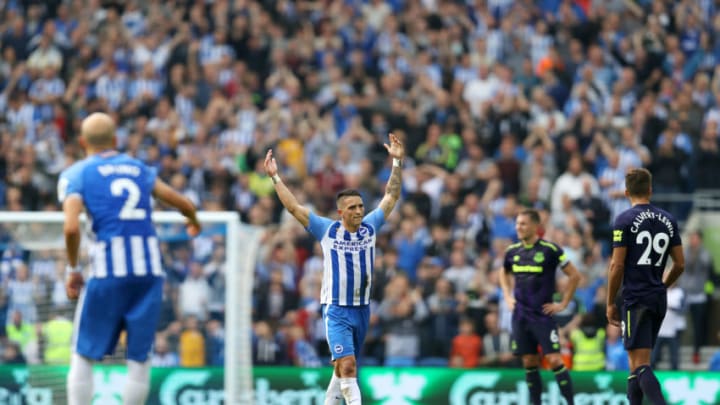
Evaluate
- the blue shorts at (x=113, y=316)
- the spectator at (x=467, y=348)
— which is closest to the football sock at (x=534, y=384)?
the spectator at (x=467, y=348)

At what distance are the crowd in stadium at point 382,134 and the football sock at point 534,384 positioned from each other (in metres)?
3.26

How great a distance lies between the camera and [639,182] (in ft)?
34.6

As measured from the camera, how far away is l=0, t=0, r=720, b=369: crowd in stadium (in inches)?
661

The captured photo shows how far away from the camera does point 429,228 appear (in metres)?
19.1

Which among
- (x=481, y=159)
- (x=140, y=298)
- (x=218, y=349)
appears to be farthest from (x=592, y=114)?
(x=140, y=298)

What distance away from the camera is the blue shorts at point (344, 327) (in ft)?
36.5

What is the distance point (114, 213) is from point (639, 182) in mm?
4231

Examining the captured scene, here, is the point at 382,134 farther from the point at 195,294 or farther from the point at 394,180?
the point at 394,180

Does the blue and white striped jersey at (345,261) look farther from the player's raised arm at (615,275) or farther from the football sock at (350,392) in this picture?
the player's raised arm at (615,275)

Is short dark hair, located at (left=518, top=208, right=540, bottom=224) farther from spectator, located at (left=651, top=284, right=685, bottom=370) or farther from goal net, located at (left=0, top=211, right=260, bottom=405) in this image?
spectator, located at (left=651, top=284, right=685, bottom=370)

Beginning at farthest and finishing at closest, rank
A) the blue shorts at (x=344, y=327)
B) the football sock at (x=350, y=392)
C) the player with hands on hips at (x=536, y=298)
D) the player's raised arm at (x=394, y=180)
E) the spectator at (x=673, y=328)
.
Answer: the spectator at (x=673, y=328)
the player with hands on hips at (x=536, y=298)
the player's raised arm at (x=394, y=180)
the blue shorts at (x=344, y=327)
the football sock at (x=350, y=392)

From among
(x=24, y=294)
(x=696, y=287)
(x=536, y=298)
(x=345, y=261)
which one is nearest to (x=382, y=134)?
(x=696, y=287)

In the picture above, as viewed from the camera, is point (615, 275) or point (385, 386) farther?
point (385, 386)

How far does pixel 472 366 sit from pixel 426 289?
1.39m
